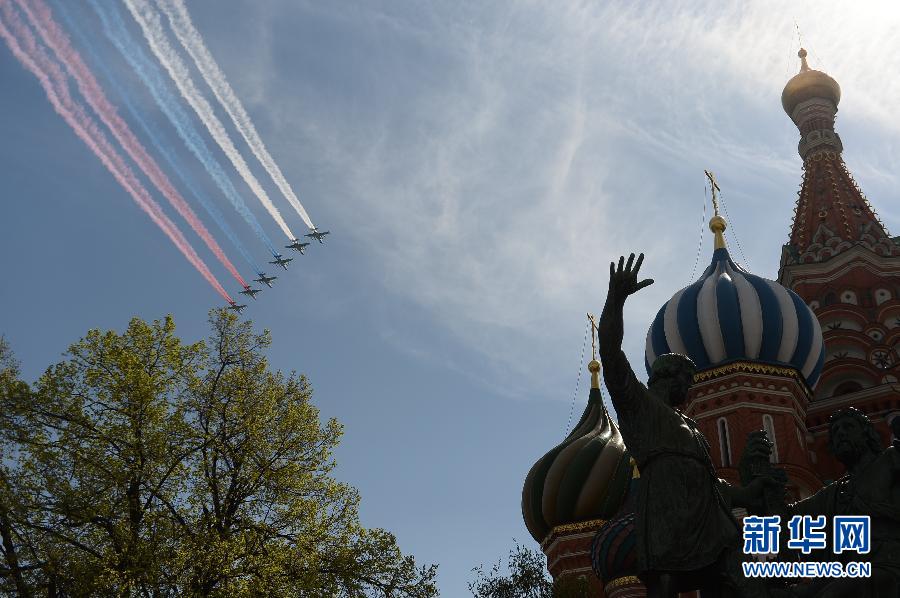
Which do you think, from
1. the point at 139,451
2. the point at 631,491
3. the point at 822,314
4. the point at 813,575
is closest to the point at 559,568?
the point at 631,491

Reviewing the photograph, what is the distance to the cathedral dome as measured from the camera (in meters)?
40.3

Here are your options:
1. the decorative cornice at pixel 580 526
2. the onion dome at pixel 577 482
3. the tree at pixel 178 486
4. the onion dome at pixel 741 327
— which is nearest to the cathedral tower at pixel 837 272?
the onion dome at pixel 741 327

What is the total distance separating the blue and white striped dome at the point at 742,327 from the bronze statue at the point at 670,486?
21534mm

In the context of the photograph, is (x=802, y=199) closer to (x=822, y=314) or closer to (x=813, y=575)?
(x=822, y=314)

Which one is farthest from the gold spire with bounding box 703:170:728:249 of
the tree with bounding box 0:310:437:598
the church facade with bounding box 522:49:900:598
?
the tree with bounding box 0:310:437:598

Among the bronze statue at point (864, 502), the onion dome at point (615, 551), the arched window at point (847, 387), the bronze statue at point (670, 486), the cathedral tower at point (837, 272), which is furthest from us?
the arched window at point (847, 387)

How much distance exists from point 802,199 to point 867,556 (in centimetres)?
3534

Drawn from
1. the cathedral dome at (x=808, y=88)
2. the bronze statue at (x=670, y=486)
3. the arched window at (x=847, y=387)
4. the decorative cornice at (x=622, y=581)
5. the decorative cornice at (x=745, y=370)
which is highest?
the cathedral dome at (x=808, y=88)

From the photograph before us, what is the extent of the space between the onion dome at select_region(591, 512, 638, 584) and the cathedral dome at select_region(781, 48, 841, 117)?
22483 mm

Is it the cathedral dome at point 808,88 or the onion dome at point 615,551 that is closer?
the onion dome at point 615,551

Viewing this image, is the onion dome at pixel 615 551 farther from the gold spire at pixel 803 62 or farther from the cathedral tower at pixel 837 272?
the gold spire at pixel 803 62

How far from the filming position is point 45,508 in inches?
597

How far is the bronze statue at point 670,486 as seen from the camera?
585 centimetres

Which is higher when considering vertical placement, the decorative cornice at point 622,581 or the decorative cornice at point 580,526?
the decorative cornice at point 580,526
